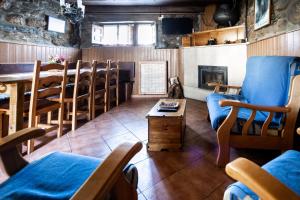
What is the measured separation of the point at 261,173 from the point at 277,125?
1.30 m

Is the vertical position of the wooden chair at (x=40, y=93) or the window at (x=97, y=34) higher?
the window at (x=97, y=34)

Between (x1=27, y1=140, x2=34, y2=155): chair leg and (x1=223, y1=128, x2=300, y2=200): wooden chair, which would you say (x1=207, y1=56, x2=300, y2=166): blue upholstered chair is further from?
(x1=27, y1=140, x2=34, y2=155): chair leg

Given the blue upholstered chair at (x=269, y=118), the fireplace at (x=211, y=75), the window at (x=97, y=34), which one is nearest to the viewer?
the blue upholstered chair at (x=269, y=118)

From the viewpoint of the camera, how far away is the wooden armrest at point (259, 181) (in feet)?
1.98

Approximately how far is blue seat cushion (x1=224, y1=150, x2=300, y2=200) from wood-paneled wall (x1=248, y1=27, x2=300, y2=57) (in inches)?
57.3

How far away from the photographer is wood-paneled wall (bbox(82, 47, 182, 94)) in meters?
5.80

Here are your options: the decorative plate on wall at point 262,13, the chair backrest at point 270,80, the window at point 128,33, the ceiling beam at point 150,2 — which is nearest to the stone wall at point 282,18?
the decorative plate on wall at point 262,13

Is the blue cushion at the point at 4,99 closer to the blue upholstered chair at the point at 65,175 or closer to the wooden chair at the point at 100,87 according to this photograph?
the blue upholstered chair at the point at 65,175

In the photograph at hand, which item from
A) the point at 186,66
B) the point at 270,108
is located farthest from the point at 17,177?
the point at 186,66

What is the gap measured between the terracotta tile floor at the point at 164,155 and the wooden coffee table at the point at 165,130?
0.28 ft

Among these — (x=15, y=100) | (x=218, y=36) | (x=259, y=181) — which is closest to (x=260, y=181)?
(x=259, y=181)

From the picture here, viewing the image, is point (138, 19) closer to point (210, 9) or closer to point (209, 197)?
point (210, 9)

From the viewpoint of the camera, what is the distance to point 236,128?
6.49 feet

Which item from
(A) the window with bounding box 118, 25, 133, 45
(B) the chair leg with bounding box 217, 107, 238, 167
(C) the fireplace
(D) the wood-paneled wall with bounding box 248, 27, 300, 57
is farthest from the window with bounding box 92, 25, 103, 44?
(B) the chair leg with bounding box 217, 107, 238, 167
